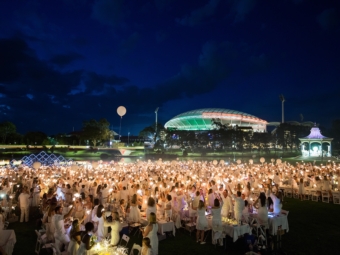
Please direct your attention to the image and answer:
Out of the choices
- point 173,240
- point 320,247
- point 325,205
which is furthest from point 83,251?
point 325,205

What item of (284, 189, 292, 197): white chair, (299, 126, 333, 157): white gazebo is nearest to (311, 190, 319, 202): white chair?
(284, 189, 292, 197): white chair

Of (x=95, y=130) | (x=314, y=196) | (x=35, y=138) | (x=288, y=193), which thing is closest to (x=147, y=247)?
(x=314, y=196)

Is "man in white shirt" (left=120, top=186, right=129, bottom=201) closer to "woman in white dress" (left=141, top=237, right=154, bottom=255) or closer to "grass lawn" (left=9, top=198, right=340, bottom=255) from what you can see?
"grass lawn" (left=9, top=198, right=340, bottom=255)

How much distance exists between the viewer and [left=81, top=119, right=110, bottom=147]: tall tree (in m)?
69.9

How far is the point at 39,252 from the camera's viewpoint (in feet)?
24.7

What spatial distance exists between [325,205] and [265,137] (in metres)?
41.2

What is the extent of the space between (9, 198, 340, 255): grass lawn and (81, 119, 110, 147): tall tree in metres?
61.2

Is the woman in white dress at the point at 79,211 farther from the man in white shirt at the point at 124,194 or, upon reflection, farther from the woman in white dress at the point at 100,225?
the man in white shirt at the point at 124,194

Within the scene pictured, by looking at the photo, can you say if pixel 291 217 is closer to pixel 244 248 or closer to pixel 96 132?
pixel 244 248

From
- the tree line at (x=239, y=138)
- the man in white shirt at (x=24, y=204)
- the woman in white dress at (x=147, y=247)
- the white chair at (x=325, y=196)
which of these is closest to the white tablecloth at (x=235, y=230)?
the woman in white dress at (x=147, y=247)

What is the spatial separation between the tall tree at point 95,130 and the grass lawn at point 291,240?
201 ft

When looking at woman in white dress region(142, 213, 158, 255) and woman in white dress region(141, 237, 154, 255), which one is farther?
woman in white dress region(142, 213, 158, 255)

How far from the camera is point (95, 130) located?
7000 centimetres

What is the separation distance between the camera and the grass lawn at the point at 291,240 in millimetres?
7770
